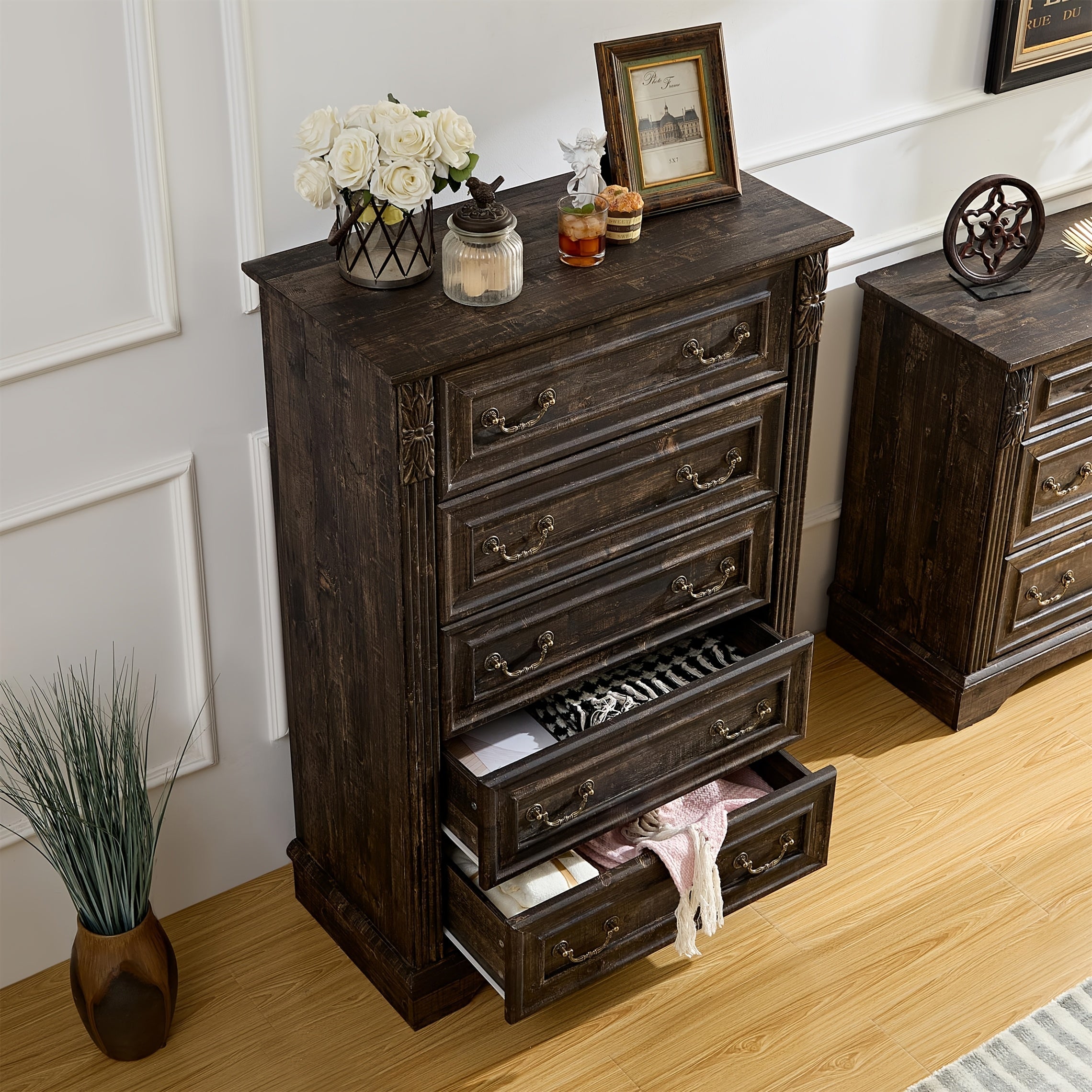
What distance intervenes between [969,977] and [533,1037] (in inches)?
28.5

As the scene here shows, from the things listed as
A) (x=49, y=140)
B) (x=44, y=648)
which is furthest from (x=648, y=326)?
(x=44, y=648)

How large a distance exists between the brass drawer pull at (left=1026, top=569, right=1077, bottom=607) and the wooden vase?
5.65 ft

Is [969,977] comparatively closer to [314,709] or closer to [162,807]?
[314,709]

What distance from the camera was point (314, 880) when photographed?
2.40 meters

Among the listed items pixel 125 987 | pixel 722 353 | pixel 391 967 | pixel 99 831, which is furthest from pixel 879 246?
pixel 125 987

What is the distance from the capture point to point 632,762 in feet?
6.81

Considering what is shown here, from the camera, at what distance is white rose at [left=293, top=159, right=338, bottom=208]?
5.74 feet

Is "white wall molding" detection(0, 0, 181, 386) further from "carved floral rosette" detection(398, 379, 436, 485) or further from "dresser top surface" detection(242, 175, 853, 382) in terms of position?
"carved floral rosette" detection(398, 379, 436, 485)

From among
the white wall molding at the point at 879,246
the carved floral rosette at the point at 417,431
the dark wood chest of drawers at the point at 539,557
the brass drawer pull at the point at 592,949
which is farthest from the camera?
the white wall molding at the point at 879,246

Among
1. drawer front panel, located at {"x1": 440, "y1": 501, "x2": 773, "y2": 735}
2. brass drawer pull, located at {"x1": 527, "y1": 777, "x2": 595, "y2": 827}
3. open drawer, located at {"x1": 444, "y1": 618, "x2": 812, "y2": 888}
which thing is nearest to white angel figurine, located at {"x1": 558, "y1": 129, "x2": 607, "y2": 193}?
drawer front panel, located at {"x1": 440, "y1": 501, "x2": 773, "y2": 735}

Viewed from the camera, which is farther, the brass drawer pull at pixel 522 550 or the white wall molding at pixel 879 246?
the white wall molding at pixel 879 246

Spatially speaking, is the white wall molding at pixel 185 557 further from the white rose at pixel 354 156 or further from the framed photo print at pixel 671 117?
the framed photo print at pixel 671 117

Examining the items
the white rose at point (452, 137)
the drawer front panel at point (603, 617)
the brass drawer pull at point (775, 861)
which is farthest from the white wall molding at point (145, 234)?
the brass drawer pull at point (775, 861)

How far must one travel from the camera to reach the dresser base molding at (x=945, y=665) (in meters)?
2.81
